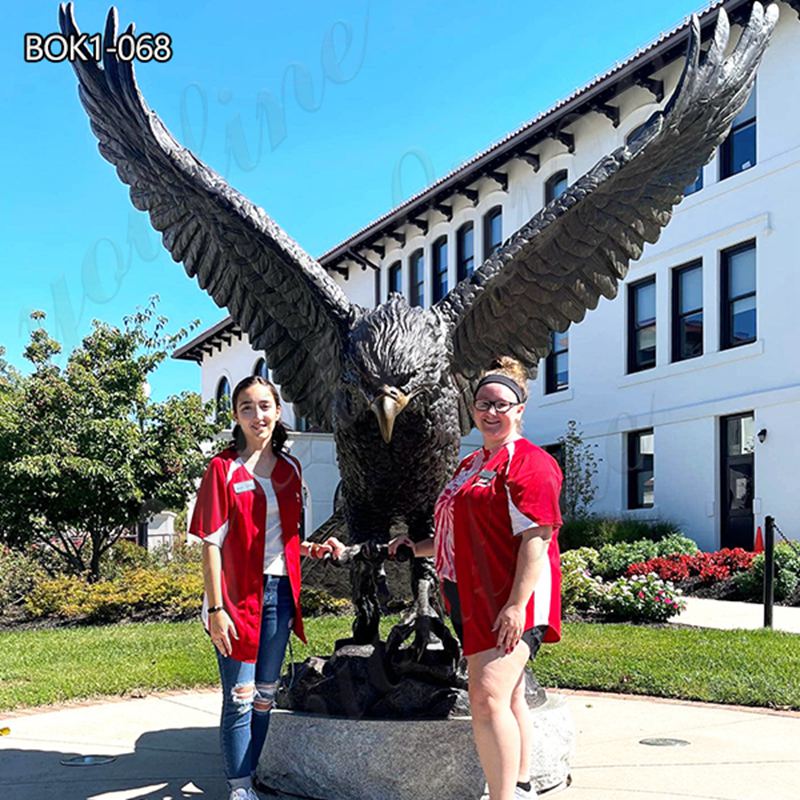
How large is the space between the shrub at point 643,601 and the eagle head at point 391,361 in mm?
7507

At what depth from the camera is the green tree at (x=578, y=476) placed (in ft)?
62.6

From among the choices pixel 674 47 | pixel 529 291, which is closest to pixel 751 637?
pixel 529 291

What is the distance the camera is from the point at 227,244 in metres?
5.48

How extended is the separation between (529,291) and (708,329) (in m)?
12.9

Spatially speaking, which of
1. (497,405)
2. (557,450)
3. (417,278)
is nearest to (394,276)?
(417,278)

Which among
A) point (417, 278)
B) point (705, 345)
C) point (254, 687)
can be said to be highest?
point (417, 278)

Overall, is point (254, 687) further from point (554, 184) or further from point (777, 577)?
point (554, 184)

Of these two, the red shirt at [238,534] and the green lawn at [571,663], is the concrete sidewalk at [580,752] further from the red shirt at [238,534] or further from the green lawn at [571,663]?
the red shirt at [238,534]

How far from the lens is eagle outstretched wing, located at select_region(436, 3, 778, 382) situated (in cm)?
500

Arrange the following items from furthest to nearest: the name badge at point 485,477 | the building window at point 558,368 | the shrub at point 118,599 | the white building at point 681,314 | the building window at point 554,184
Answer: the building window at point 558,368, the building window at point 554,184, the white building at point 681,314, the shrub at point 118,599, the name badge at point 485,477

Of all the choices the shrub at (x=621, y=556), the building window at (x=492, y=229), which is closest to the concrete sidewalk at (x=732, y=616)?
the shrub at (x=621, y=556)

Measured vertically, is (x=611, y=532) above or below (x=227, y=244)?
below

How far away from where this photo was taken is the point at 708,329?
56.7 ft

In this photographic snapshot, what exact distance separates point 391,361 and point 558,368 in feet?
57.4
